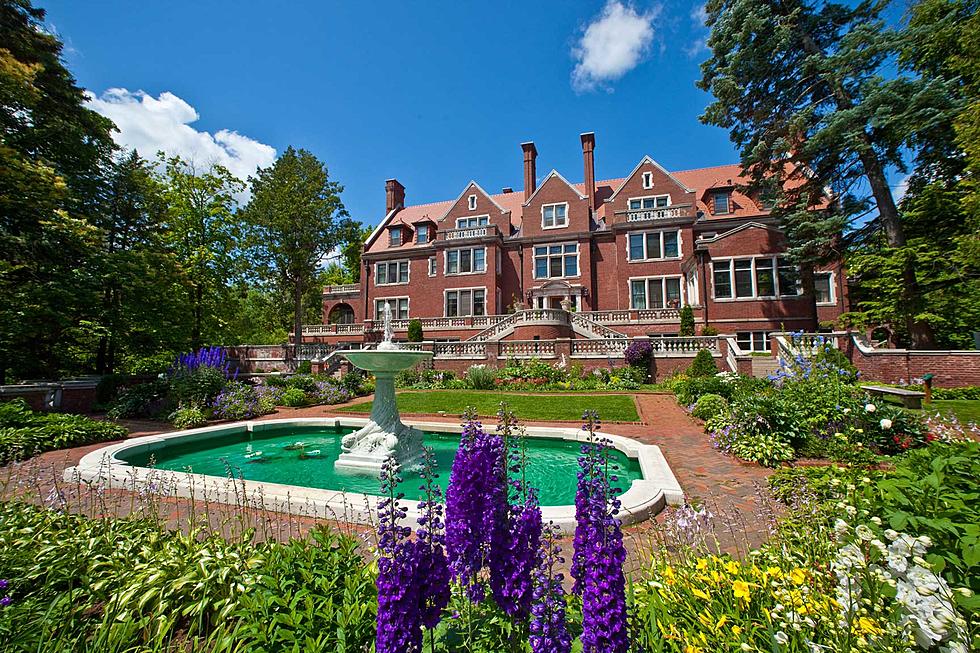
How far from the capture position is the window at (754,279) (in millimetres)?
24094

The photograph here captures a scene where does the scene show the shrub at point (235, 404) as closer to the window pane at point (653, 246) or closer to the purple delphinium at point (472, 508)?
the purple delphinium at point (472, 508)

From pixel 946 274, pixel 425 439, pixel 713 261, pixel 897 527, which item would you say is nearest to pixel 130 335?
pixel 425 439

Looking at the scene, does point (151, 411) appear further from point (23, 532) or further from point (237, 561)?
point (237, 561)

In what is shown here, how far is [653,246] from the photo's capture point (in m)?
29.1

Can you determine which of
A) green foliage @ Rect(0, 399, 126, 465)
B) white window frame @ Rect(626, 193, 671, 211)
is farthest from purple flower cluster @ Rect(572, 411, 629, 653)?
white window frame @ Rect(626, 193, 671, 211)

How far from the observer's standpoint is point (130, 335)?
19.5 m

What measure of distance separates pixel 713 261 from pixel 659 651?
27.4 metres

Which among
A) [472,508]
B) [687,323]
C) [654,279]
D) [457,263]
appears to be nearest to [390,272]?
[457,263]

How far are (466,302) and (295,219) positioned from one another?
1481cm

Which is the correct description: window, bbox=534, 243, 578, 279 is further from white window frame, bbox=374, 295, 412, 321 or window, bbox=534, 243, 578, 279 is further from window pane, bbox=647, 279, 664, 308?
white window frame, bbox=374, 295, 412, 321

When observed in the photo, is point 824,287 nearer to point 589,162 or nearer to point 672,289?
point 672,289

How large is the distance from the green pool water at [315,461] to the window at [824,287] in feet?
81.1

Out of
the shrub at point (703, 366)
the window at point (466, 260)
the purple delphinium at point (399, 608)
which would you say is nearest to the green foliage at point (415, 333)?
the window at point (466, 260)

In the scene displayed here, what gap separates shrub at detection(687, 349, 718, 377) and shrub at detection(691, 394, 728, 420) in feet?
22.8
